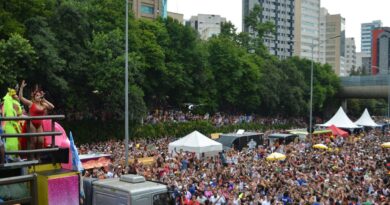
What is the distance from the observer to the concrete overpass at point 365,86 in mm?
71625

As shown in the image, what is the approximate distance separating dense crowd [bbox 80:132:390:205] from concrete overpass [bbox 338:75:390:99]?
4548cm

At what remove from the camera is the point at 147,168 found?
20812 mm

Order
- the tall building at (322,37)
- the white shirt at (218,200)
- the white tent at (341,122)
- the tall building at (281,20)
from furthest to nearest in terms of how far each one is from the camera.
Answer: the tall building at (322,37) < the tall building at (281,20) < the white tent at (341,122) < the white shirt at (218,200)

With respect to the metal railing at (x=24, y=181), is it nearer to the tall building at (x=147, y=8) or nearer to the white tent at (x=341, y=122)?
the white tent at (x=341, y=122)

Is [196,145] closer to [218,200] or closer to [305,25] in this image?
[218,200]

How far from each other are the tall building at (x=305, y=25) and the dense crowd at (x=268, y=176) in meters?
126

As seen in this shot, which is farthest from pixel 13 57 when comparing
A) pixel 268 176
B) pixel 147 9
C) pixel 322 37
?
pixel 322 37

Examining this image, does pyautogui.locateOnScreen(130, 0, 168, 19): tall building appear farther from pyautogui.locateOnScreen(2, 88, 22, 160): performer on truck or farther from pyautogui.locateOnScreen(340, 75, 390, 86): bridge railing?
pyautogui.locateOnScreen(2, 88, 22, 160): performer on truck

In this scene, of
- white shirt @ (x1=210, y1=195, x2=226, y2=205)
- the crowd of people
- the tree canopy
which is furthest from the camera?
the crowd of people

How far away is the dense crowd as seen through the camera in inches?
617

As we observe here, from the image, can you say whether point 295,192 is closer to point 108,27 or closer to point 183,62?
point 108,27

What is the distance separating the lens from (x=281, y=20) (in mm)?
153625

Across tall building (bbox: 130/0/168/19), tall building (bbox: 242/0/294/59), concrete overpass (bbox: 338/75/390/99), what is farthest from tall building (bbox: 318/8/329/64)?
concrete overpass (bbox: 338/75/390/99)

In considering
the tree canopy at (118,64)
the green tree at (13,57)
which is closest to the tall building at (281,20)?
the tree canopy at (118,64)
